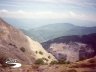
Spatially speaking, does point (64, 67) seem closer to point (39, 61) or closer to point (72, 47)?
point (39, 61)

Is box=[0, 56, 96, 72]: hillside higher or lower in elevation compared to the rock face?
lower

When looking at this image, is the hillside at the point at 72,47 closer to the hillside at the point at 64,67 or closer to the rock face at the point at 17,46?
the rock face at the point at 17,46

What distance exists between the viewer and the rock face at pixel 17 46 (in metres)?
17.6

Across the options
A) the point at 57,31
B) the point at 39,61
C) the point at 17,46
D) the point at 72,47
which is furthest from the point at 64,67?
the point at 17,46

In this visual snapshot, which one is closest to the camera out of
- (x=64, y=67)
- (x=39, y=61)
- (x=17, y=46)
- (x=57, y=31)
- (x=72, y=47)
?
(x=64, y=67)

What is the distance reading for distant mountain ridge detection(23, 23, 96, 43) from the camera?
17.5 m

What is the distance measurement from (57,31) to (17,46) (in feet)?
8.11

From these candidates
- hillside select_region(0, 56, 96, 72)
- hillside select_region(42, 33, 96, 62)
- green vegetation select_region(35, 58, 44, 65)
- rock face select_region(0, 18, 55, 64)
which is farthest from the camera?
hillside select_region(42, 33, 96, 62)

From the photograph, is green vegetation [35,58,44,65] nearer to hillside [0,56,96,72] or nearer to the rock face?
the rock face

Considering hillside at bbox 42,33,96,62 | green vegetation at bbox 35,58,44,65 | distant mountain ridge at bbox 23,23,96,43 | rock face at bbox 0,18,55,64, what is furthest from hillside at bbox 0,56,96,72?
distant mountain ridge at bbox 23,23,96,43

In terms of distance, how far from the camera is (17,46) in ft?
61.8

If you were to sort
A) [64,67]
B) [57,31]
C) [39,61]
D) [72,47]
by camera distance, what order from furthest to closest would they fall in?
1. [72,47]
2. [57,31]
3. [39,61]
4. [64,67]

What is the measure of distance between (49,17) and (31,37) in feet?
9.32

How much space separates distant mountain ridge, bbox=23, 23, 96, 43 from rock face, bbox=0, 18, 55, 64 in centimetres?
83
